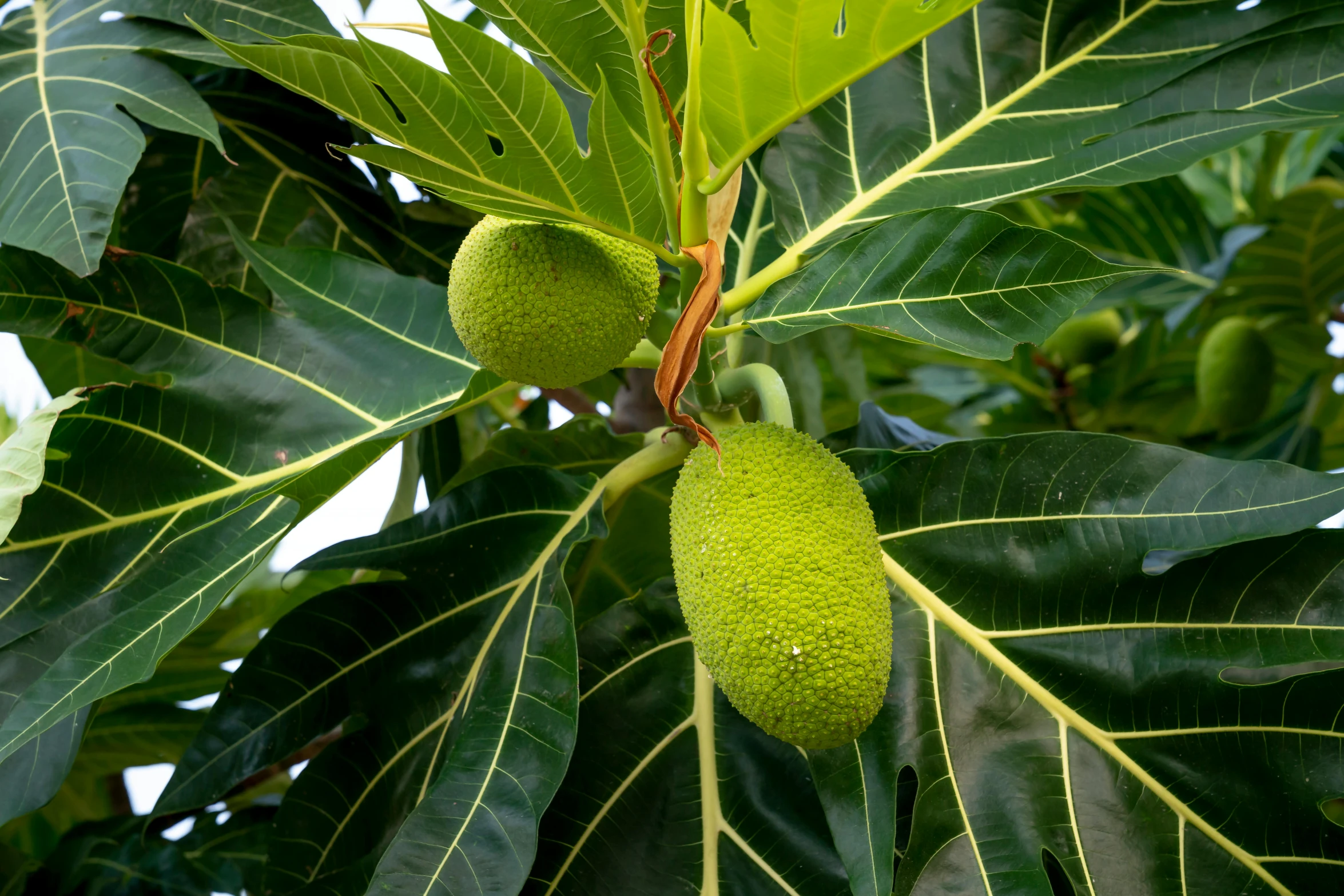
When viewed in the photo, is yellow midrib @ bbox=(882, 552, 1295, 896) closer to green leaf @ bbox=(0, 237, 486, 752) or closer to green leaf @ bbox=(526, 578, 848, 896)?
green leaf @ bbox=(526, 578, 848, 896)

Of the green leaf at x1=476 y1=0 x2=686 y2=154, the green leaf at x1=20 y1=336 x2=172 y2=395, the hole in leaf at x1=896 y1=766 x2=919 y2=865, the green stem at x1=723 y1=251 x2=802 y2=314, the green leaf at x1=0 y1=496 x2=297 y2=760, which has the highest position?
the green leaf at x1=476 y1=0 x2=686 y2=154

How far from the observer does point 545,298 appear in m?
0.69

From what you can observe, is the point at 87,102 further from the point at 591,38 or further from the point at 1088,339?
the point at 1088,339

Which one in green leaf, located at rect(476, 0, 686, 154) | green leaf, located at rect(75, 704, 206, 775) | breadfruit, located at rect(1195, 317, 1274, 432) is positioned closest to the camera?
green leaf, located at rect(476, 0, 686, 154)

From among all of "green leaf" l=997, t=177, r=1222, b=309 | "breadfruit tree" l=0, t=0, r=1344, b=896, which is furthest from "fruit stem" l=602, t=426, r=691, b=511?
"green leaf" l=997, t=177, r=1222, b=309

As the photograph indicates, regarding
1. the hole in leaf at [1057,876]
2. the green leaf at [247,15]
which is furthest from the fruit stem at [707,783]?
the green leaf at [247,15]

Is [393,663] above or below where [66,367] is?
below

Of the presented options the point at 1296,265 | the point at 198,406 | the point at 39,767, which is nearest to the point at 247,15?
the point at 198,406

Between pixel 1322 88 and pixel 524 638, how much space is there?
860 millimetres

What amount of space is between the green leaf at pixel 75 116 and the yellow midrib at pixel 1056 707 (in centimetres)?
71

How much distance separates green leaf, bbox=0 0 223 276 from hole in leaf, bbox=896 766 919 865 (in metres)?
0.78

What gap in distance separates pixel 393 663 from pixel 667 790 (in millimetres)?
263

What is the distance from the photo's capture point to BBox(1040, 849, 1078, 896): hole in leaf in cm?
79

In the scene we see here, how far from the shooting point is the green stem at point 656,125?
705mm
